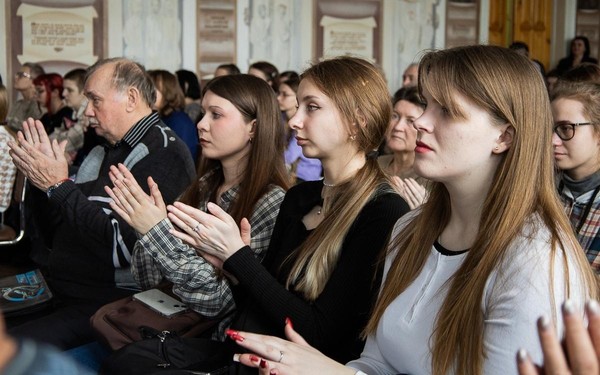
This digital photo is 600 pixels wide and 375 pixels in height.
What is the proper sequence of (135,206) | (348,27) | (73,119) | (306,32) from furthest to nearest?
(348,27) < (306,32) < (73,119) < (135,206)

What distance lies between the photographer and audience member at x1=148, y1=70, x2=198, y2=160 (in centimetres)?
691

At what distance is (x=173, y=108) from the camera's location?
23.4 ft

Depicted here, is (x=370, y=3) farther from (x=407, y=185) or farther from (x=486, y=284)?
(x=486, y=284)

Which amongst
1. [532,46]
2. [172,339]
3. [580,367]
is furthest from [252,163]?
[532,46]

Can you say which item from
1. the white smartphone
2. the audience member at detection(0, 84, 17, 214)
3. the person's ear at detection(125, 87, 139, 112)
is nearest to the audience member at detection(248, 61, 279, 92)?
the audience member at detection(0, 84, 17, 214)

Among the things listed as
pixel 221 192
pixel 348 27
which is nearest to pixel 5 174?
pixel 221 192

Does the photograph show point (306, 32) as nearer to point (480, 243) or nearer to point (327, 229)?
point (327, 229)

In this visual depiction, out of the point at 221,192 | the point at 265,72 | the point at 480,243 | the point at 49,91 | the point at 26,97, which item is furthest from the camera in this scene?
the point at 26,97

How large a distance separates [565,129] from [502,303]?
1.53 meters

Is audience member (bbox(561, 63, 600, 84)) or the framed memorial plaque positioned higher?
Result: the framed memorial plaque

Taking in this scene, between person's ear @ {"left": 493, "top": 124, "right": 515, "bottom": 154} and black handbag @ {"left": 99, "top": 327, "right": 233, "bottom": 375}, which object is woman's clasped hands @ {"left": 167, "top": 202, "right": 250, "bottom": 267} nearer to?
black handbag @ {"left": 99, "top": 327, "right": 233, "bottom": 375}

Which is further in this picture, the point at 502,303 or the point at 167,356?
the point at 167,356

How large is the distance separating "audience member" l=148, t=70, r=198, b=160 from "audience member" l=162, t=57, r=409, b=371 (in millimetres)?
4312

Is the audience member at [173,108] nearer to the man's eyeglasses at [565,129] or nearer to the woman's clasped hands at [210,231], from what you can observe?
the man's eyeglasses at [565,129]
